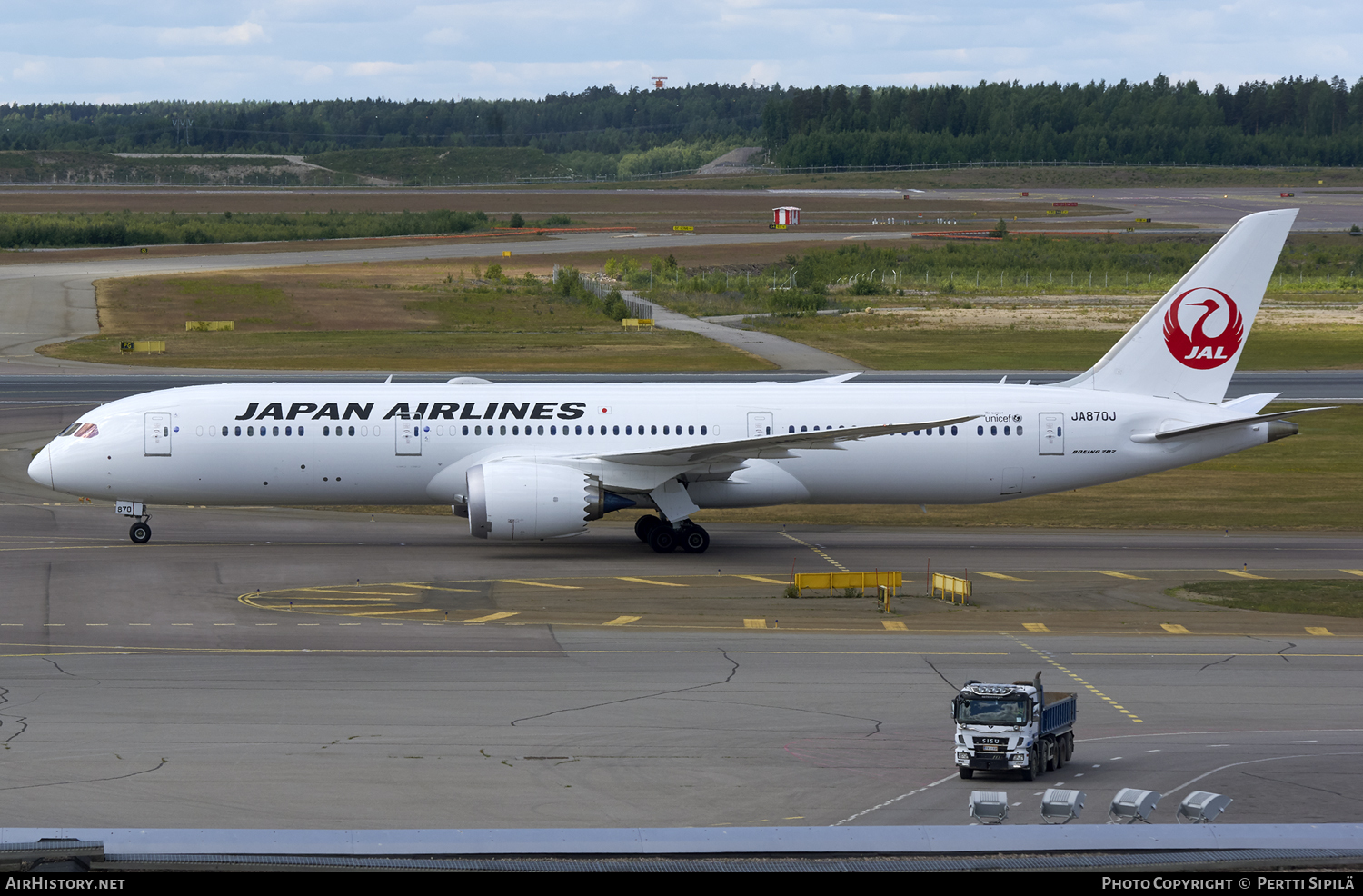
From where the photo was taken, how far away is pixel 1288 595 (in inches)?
1532

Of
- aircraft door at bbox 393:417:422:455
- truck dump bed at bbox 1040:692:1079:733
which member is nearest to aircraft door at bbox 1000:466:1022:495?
aircraft door at bbox 393:417:422:455

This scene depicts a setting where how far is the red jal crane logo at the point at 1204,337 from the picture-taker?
47.0 metres

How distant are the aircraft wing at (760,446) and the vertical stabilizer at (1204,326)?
7.47m

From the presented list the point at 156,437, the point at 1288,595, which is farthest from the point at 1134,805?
A: the point at 156,437

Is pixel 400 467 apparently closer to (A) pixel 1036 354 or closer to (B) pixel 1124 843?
(B) pixel 1124 843

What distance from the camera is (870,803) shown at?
21.5 metres

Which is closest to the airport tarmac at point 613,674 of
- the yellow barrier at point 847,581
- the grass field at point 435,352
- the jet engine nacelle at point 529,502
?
the yellow barrier at point 847,581

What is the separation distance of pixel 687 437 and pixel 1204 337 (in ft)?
57.9

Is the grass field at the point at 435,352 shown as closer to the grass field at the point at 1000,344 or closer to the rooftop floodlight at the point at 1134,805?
the grass field at the point at 1000,344

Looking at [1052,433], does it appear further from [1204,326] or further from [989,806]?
[989,806]

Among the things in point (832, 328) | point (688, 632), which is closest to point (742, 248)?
point (832, 328)

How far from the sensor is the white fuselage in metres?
44.4

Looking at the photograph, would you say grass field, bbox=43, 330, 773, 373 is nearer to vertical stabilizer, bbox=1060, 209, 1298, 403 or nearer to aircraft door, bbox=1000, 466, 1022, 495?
aircraft door, bbox=1000, 466, 1022, 495

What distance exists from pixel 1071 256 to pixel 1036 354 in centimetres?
6628
